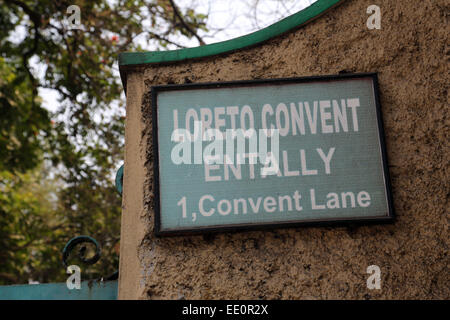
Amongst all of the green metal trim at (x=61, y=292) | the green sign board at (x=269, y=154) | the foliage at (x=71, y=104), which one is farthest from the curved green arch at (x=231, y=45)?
the foliage at (x=71, y=104)

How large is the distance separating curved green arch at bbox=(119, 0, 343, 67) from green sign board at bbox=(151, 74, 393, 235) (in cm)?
18

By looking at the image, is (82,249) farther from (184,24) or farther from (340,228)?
(184,24)

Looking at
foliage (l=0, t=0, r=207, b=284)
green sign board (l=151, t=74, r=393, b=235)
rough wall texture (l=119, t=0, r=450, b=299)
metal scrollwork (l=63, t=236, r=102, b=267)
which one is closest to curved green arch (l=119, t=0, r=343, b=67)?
rough wall texture (l=119, t=0, r=450, b=299)

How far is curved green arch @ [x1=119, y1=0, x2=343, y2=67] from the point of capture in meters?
2.21

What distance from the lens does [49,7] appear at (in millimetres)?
6777

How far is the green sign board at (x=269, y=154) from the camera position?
6.53 ft

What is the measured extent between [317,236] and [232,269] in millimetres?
389

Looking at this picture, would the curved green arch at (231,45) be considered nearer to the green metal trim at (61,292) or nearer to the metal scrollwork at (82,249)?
the metal scrollwork at (82,249)

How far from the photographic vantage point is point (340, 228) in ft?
6.58

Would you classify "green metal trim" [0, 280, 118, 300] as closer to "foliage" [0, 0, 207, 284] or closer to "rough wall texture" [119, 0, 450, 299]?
"rough wall texture" [119, 0, 450, 299]

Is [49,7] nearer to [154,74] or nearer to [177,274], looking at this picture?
[154,74]

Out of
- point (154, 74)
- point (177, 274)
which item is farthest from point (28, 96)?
point (177, 274)

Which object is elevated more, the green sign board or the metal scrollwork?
the green sign board

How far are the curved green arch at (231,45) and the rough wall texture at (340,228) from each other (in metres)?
0.03
